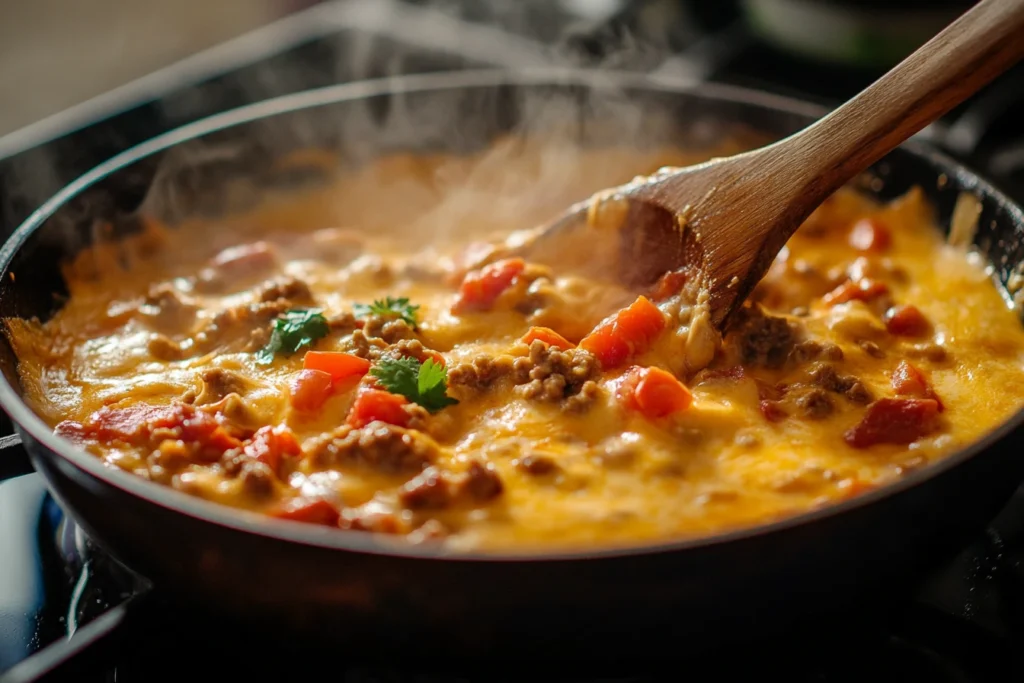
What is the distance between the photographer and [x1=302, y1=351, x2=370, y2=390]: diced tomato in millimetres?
2314

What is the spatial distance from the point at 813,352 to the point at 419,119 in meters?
1.79

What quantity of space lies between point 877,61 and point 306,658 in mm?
3260

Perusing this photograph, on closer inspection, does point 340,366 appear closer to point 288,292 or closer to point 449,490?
point 288,292

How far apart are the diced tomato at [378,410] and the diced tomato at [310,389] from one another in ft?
0.37

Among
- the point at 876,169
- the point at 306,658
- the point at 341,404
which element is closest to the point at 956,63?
the point at 876,169

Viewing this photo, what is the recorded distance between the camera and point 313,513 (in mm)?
1831

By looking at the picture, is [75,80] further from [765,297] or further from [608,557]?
[608,557]

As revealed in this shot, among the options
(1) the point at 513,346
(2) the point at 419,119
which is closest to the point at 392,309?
(1) the point at 513,346

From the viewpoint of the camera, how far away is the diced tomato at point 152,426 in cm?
210

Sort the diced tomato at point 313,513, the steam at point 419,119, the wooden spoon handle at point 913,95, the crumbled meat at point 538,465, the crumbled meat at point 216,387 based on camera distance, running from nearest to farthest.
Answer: the diced tomato at point 313,513 → the crumbled meat at point 538,465 → the wooden spoon handle at point 913,95 → the crumbled meat at point 216,387 → the steam at point 419,119

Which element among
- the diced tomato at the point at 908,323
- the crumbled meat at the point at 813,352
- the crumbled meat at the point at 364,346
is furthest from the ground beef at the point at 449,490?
the diced tomato at the point at 908,323

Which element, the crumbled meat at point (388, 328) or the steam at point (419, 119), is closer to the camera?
the crumbled meat at point (388, 328)

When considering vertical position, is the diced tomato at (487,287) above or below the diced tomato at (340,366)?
above

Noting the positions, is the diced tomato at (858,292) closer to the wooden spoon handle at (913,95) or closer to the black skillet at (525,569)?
the wooden spoon handle at (913,95)
